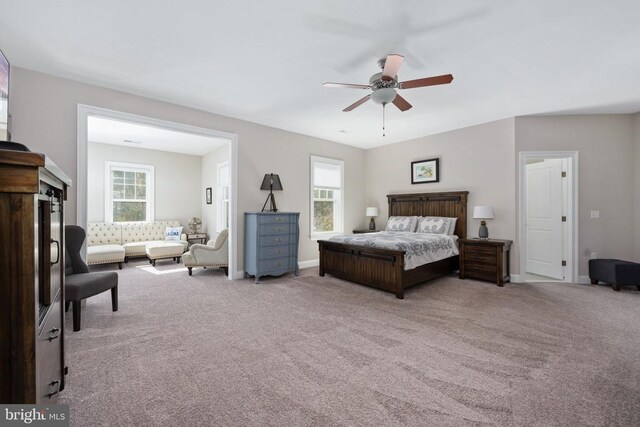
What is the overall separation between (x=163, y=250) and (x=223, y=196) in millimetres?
1820

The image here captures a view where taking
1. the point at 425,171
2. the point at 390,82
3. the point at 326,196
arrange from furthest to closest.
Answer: the point at 326,196 < the point at 425,171 < the point at 390,82

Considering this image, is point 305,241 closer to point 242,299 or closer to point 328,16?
point 242,299

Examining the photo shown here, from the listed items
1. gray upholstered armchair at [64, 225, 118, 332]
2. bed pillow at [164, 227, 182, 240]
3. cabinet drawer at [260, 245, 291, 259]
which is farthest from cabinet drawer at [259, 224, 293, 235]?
bed pillow at [164, 227, 182, 240]

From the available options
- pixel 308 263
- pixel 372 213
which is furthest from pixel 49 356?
pixel 372 213

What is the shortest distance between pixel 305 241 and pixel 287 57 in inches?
143

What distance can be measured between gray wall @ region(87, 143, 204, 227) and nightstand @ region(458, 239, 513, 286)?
21.9 feet

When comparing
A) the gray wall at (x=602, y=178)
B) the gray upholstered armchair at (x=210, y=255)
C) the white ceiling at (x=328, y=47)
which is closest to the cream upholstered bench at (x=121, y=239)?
the gray upholstered armchair at (x=210, y=255)

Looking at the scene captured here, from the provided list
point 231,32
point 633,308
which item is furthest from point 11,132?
point 633,308

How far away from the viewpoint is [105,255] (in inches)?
216

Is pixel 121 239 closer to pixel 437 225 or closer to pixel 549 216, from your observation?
pixel 437 225

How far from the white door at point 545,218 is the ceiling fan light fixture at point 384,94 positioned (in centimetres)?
376

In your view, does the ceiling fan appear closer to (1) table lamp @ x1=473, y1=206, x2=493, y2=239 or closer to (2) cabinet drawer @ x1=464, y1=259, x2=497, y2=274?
(1) table lamp @ x1=473, y1=206, x2=493, y2=239

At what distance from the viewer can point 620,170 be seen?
446 centimetres

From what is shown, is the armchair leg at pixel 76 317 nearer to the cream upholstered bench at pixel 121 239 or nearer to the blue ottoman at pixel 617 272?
the cream upholstered bench at pixel 121 239
